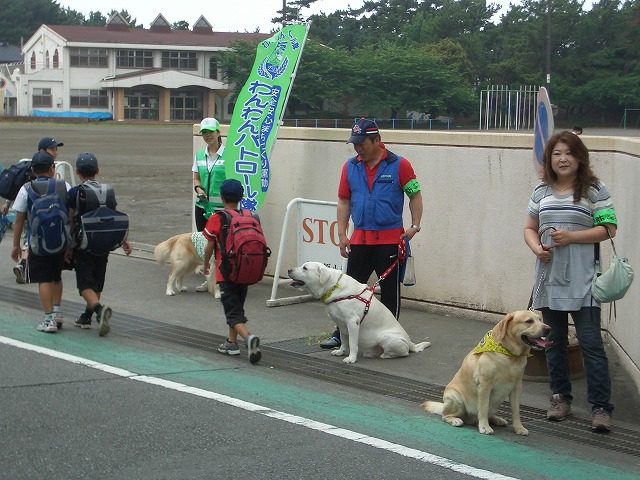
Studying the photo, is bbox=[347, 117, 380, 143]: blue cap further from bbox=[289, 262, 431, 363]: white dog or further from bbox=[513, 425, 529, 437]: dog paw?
bbox=[513, 425, 529, 437]: dog paw

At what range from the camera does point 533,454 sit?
5762 mm

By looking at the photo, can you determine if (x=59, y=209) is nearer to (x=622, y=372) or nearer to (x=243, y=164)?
(x=243, y=164)

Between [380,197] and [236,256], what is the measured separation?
4.55 ft

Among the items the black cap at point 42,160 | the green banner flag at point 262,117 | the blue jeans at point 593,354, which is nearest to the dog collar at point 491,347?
the blue jeans at point 593,354

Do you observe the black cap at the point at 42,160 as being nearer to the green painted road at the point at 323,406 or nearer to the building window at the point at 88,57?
the green painted road at the point at 323,406

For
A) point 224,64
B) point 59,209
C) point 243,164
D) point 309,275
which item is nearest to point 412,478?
point 309,275

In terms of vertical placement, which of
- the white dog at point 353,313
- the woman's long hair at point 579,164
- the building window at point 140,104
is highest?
the building window at point 140,104

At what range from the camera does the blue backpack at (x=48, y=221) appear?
27.9 feet

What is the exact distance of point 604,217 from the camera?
20.3 feet

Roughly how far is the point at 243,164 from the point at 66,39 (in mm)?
80468

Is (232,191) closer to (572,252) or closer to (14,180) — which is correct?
(572,252)

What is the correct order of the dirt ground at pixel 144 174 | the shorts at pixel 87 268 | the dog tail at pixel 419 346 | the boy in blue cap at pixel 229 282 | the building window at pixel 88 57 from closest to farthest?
1. the boy in blue cap at pixel 229 282
2. the dog tail at pixel 419 346
3. the shorts at pixel 87 268
4. the dirt ground at pixel 144 174
5. the building window at pixel 88 57

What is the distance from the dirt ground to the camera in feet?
58.6

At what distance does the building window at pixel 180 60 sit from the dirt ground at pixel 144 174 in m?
36.3
